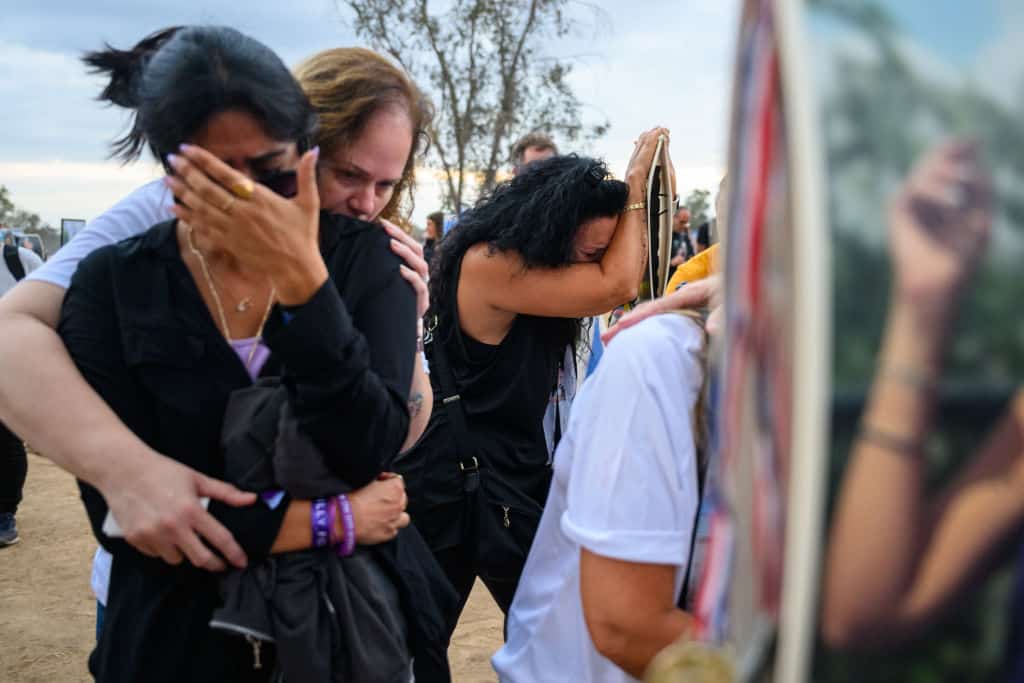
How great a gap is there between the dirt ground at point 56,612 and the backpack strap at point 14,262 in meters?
1.70

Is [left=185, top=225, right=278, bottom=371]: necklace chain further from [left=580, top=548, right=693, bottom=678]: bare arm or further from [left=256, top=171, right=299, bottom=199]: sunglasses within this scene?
[left=580, top=548, right=693, bottom=678]: bare arm

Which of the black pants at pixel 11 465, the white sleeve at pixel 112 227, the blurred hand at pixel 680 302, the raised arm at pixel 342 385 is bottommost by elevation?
the black pants at pixel 11 465

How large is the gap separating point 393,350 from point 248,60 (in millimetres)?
513

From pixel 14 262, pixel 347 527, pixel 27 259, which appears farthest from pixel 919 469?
pixel 27 259

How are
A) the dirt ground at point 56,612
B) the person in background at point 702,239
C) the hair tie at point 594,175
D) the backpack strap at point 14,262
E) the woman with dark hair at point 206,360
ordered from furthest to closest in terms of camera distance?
the person in background at point 702,239
the backpack strap at point 14,262
the dirt ground at point 56,612
the hair tie at point 594,175
the woman with dark hair at point 206,360

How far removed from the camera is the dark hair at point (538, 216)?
250cm

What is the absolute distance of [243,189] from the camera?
4.14 feet

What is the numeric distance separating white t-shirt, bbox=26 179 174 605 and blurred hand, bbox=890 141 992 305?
139cm

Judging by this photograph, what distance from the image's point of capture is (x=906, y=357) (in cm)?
49

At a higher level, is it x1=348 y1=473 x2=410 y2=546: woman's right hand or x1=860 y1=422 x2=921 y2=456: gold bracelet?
x1=860 y1=422 x2=921 y2=456: gold bracelet

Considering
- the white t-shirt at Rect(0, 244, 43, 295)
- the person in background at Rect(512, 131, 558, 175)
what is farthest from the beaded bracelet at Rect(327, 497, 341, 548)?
the white t-shirt at Rect(0, 244, 43, 295)

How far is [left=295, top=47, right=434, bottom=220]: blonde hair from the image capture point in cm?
185

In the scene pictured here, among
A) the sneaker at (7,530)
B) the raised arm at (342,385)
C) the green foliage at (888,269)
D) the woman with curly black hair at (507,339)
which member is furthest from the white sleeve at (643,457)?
the sneaker at (7,530)

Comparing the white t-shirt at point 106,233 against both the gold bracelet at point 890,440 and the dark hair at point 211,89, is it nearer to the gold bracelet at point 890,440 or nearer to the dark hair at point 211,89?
the dark hair at point 211,89
